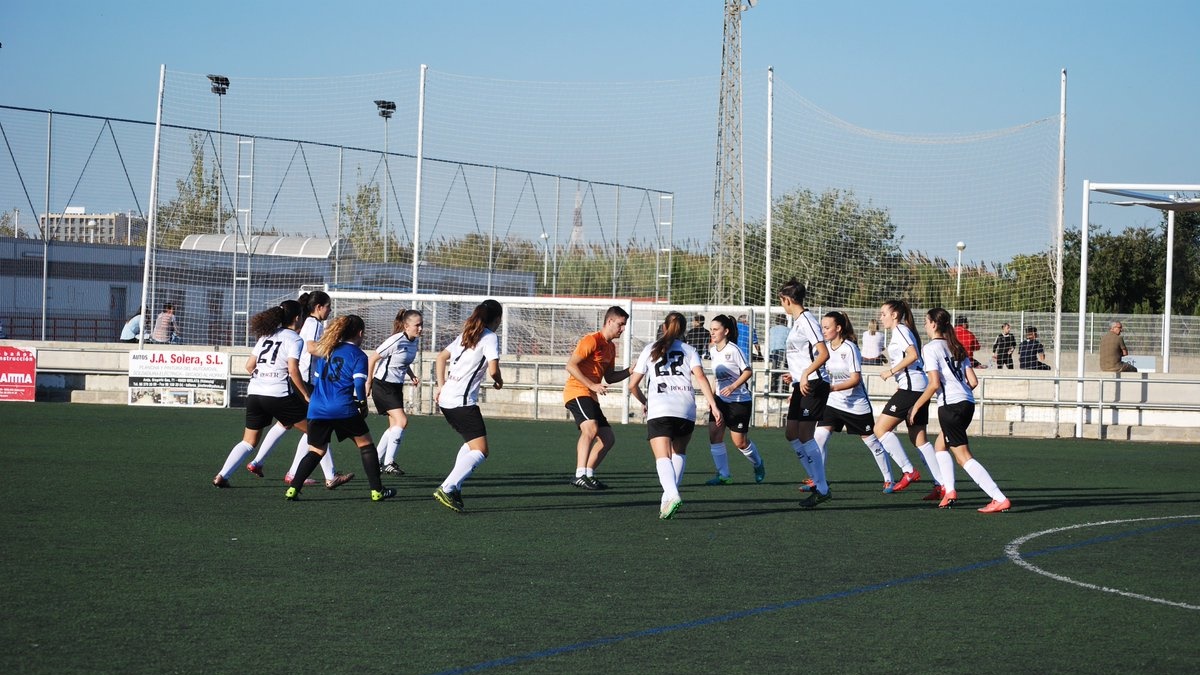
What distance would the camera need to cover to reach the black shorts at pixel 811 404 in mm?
11836

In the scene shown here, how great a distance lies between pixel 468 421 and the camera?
1046 cm

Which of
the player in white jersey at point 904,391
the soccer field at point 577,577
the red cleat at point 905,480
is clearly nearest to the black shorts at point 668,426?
the soccer field at point 577,577

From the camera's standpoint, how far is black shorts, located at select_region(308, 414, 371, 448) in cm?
1064

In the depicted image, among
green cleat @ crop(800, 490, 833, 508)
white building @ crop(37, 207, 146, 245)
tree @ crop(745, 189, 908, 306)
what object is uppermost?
white building @ crop(37, 207, 146, 245)

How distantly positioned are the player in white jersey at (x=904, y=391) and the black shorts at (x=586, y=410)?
282 centimetres

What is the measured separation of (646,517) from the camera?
10672mm

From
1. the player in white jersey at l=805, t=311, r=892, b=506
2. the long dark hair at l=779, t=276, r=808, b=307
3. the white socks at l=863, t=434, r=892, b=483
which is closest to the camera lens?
the long dark hair at l=779, t=276, r=808, b=307

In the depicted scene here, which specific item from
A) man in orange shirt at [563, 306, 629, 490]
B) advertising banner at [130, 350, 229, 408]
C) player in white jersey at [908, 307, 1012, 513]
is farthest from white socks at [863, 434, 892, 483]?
advertising banner at [130, 350, 229, 408]

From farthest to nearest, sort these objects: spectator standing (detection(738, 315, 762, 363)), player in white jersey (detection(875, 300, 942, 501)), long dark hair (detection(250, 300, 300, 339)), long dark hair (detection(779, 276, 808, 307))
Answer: spectator standing (detection(738, 315, 762, 363)) → player in white jersey (detection(875, 300, 942, 501)) → long dark hair (detection(250, 300, 300, 339)) → long dark hair (detection(779, 276, 808, 307))

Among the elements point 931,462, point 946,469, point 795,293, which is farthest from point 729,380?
point 946,469

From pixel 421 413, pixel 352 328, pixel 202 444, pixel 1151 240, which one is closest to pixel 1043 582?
pixel 352 328

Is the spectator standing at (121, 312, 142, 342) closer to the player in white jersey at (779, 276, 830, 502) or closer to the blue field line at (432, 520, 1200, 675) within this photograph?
the player in white jersey at (779, 276, 830, 502)

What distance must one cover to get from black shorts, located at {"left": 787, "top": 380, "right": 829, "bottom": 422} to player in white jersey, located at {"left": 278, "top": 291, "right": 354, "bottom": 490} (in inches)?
166

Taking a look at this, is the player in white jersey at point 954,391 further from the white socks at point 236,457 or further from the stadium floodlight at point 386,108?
the stadium floodlight at point 386,108
